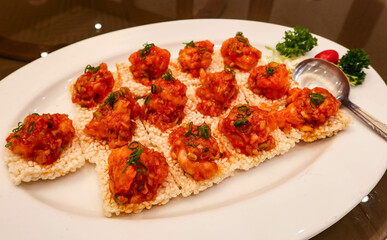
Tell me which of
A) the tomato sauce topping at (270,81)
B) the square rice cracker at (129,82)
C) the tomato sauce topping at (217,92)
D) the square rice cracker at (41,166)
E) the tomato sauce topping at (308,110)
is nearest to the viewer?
the square rice cracker at (41,166)

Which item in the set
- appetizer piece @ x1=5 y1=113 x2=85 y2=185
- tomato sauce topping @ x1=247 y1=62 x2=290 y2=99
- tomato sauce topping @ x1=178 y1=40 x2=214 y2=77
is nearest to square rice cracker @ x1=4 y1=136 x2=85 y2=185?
appetizer piece @ x1=5 y1=113 x2=85 y2=185

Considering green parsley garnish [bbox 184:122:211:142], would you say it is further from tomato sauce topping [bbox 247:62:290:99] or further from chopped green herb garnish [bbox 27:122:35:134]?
chopped green herb garnish [bbox 27:122:35:134]

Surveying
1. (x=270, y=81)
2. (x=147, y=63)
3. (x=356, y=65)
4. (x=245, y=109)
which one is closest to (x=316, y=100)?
(x=270, y=81)

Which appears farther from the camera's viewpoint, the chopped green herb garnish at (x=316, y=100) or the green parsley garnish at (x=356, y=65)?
the green parsley garnish at (x=356, y=65)

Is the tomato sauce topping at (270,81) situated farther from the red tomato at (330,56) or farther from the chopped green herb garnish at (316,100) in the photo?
the red tomato at (330,56)

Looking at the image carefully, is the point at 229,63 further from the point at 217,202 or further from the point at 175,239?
the point at 175,239

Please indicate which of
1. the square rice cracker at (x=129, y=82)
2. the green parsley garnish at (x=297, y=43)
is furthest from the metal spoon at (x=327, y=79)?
the square rice cracker at (x=129, y=82)

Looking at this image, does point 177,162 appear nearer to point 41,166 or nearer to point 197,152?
point 197,152
